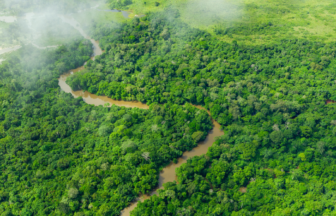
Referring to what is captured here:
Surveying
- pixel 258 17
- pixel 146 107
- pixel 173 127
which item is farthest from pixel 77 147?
pixel 258 17

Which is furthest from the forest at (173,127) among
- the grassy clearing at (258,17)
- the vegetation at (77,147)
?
the grassy clearing at (258,17)

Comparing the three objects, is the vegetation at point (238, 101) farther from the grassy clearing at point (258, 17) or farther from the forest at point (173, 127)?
the grassy clearing at point (258, 17)

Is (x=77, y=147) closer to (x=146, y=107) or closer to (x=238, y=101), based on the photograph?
(x=146, y=107)

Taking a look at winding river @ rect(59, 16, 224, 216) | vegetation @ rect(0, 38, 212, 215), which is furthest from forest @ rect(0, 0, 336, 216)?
winding river @ rect(59, 16, 224, 216)

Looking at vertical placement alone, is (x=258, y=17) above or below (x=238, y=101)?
above

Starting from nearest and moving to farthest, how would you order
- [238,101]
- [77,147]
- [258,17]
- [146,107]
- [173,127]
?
[77,147]
[173,127]
[238,101]
[146,107]
[258,17]

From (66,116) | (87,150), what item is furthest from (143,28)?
(87,150)

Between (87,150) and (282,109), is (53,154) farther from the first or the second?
(282,109)
